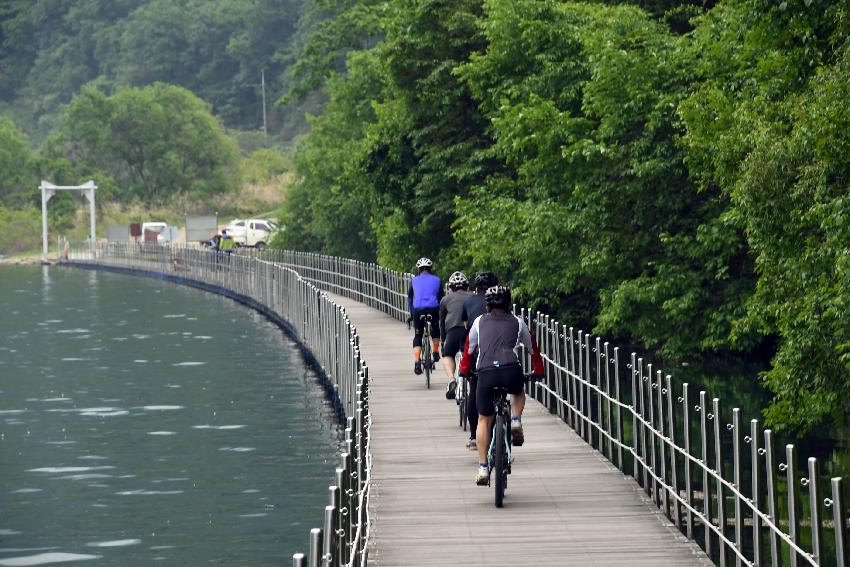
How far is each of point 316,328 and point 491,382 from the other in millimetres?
23386

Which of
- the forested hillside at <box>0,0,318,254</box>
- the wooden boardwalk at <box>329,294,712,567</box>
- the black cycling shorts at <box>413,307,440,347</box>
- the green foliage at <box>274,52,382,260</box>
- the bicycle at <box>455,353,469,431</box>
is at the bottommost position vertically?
the wooden boardwalk at <box>329,294,712,567</box>

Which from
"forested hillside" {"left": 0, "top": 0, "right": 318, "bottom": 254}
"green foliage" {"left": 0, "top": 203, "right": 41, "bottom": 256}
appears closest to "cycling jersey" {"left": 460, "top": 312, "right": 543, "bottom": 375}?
"forested hillside" {"left": 0, "top": 0, "right": 318, "bottom": 254}

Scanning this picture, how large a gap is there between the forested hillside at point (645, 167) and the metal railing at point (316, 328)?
3.90 m

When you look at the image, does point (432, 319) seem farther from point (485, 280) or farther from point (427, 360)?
point (485, 280)

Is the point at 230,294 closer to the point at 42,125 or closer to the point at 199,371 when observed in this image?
the point at 199,371

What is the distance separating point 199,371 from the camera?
43.2 m

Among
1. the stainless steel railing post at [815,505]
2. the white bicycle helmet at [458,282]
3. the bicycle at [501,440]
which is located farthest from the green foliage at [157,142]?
the stainless steel railing post at [815,505]

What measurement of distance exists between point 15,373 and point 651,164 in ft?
58.3

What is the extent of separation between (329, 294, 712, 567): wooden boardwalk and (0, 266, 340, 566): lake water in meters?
1.92

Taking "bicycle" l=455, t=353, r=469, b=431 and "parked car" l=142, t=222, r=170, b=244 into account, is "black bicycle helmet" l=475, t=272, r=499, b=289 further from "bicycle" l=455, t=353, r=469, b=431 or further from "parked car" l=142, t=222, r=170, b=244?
"parked car" l=142, t=222, r=170, b=244

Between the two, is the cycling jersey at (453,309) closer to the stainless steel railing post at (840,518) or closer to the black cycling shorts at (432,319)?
the black cycling shorts at (432,319)

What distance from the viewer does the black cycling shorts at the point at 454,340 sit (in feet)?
65.6

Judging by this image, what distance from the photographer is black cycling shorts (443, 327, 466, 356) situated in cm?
2000

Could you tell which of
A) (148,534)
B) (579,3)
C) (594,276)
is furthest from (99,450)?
(579,3)
